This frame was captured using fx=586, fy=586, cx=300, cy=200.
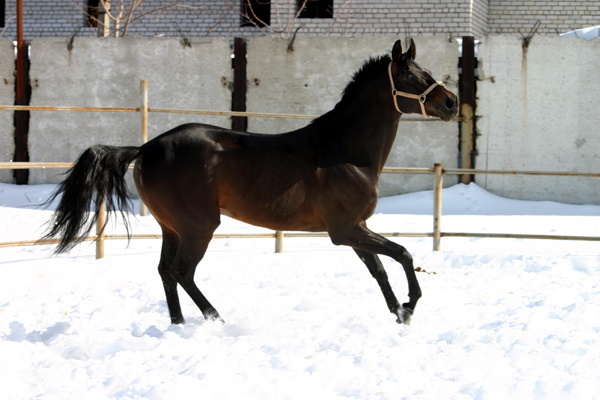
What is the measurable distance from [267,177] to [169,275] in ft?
2.71

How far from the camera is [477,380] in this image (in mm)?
2404

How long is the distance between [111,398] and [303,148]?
175 cm

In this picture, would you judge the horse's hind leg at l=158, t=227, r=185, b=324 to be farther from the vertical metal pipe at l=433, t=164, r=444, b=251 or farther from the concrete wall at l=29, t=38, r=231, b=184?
the concrete wall at l=29, t=38, r=231, b=184

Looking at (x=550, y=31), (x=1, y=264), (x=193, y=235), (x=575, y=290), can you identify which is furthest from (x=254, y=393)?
(x=550, y=31)

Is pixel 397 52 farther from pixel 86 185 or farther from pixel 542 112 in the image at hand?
pixel 542 112

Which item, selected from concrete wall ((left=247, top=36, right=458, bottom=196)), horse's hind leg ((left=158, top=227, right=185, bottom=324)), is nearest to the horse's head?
horse's hind leg ((left=158, top=227, right=185, bottom=324))

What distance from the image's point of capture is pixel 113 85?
820cm

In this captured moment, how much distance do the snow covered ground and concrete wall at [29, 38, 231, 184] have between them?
2348 mm

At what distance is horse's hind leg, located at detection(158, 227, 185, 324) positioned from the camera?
3.39 m

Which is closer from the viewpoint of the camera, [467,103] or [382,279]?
[382,279]

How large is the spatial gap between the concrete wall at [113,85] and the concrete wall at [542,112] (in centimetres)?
362

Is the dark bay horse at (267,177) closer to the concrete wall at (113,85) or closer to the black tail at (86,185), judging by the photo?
the black tail at (86,185)

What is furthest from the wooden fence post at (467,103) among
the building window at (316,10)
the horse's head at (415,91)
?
the building window at (316,10)

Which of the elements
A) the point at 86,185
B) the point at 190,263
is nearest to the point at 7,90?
the point at 86,185
